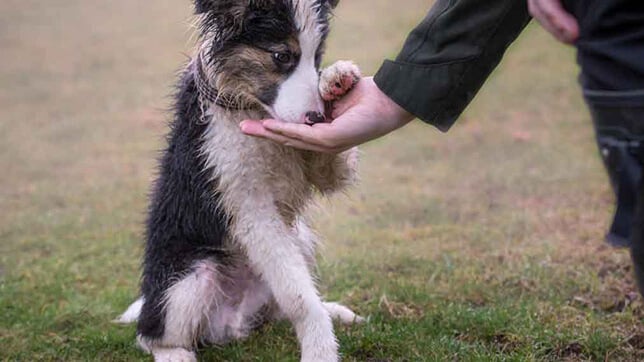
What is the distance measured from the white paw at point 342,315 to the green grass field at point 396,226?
93mm

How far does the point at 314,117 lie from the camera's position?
3432 mm

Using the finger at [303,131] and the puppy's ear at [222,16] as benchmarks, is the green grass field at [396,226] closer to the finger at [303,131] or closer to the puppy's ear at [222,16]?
the puppy's ear at [222,16]

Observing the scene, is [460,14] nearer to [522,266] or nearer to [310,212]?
[310,212]

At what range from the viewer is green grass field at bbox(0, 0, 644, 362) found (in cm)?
412

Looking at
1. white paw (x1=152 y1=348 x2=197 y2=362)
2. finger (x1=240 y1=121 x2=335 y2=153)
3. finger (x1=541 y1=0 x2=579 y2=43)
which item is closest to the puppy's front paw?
finger (x1=240 y1=121 x2=335 y2=153)

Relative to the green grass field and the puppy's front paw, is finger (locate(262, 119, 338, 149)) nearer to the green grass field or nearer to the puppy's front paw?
the puppy's front paw

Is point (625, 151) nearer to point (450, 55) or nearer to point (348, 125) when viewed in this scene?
point (450, 55)

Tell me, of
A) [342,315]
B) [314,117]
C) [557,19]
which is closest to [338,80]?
[314,117]

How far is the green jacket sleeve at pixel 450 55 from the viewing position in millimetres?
2951

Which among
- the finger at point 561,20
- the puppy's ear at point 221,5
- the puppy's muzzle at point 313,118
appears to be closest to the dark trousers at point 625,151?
the finger at point 561,20

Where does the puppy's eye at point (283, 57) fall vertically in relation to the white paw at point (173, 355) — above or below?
above

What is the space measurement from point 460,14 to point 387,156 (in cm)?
613

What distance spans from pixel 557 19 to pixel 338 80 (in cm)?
118

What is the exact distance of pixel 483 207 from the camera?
22.8 ft
